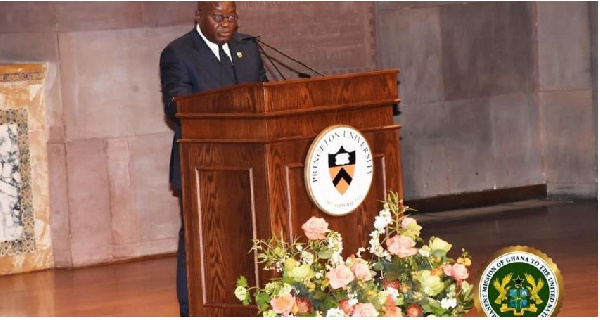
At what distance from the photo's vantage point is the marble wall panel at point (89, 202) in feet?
25.7

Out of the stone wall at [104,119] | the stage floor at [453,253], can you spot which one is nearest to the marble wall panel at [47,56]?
the stone wall at [104,119]

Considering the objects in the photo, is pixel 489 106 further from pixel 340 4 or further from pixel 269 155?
pixel 269 155

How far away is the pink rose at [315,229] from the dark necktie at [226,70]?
46.5 inches

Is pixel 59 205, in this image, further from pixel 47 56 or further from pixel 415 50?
pixel 415 50

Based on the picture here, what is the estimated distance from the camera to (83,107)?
7828 mm

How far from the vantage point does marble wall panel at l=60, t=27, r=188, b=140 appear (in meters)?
7.79

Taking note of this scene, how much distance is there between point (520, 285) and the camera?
12.2 ft

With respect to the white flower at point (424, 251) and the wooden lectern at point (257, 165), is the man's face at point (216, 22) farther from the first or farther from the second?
the white flower at point (424, 251)

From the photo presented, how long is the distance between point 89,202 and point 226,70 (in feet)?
9.17

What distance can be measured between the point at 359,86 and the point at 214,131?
0.52 metres

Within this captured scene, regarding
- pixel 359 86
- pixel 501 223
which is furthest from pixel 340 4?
pixel 359 86

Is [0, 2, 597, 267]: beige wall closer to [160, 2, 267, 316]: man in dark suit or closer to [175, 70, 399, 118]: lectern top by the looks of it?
[160, 2, 267, 316]: man in dark suit

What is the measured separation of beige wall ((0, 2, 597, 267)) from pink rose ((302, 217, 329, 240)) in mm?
3778

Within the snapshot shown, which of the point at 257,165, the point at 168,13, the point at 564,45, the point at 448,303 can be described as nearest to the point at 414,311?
the point at 448,303
